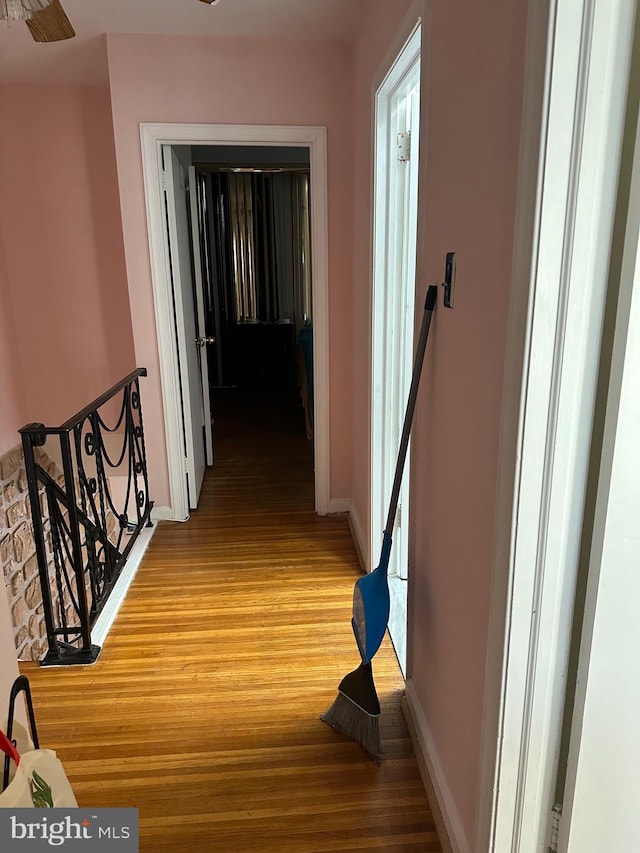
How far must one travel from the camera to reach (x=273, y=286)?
269 inches

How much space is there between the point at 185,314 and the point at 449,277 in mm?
2320

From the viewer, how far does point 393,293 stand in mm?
2365

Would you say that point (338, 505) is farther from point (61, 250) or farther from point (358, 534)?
point (61, 250)

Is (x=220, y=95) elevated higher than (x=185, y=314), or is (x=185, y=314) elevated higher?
(x=220, y=95)

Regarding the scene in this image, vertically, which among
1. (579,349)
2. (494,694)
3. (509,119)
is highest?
(509,119)

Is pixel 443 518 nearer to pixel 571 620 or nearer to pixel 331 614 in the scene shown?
pixel 571 620

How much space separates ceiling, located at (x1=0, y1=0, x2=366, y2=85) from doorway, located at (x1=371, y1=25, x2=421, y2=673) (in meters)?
0.70

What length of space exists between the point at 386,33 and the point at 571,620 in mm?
2003

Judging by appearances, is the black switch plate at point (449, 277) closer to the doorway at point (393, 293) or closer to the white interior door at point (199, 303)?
the doorway at point (393, 293)

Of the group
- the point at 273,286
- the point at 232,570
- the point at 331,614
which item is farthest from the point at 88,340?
the point at 273,286

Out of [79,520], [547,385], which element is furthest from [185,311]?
[547,385]

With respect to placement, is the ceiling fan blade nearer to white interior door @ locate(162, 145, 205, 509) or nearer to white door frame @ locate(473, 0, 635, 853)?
white interior door @ locate(162, 145, 205, 509)

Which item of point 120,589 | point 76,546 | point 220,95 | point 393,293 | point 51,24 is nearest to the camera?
point 51,24

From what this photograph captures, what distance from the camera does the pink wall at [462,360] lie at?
41.8 inches
